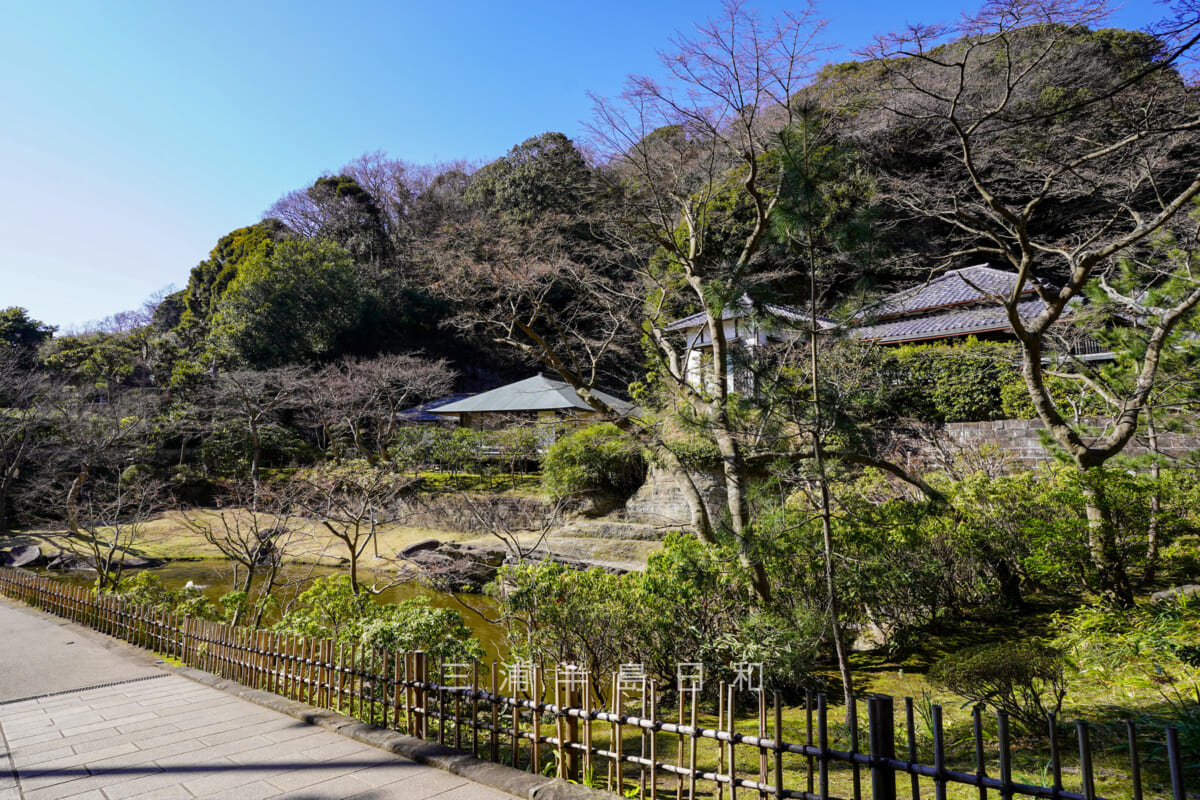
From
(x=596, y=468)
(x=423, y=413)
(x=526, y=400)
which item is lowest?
(x=596, y=468)

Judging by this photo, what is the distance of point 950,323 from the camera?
615 inches

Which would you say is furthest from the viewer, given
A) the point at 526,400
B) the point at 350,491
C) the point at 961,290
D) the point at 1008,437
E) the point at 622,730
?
the point at 526,400

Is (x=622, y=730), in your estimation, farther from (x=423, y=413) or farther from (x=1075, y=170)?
(x=423, y=413)

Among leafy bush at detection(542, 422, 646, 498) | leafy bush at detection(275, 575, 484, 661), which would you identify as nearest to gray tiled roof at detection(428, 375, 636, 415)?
leafy bush at detection(542, 422, 646, 498)

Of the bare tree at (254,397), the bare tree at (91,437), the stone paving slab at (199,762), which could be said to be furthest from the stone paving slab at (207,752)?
the bare tree at (254,397)

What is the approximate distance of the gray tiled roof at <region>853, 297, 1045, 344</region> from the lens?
14.4 meters

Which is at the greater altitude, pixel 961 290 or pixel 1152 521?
pixel 961 290

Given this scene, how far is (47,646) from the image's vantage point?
6988 millimetres

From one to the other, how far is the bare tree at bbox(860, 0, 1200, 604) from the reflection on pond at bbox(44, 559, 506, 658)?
23.5ft

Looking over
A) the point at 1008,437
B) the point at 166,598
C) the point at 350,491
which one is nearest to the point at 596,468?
the point at 350,491

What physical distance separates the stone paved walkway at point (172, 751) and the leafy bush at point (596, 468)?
9486 mm

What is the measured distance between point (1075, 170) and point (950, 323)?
308 inches

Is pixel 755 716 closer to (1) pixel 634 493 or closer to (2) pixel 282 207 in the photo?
(1) pixel 634 493

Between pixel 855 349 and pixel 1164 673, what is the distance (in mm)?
6263
